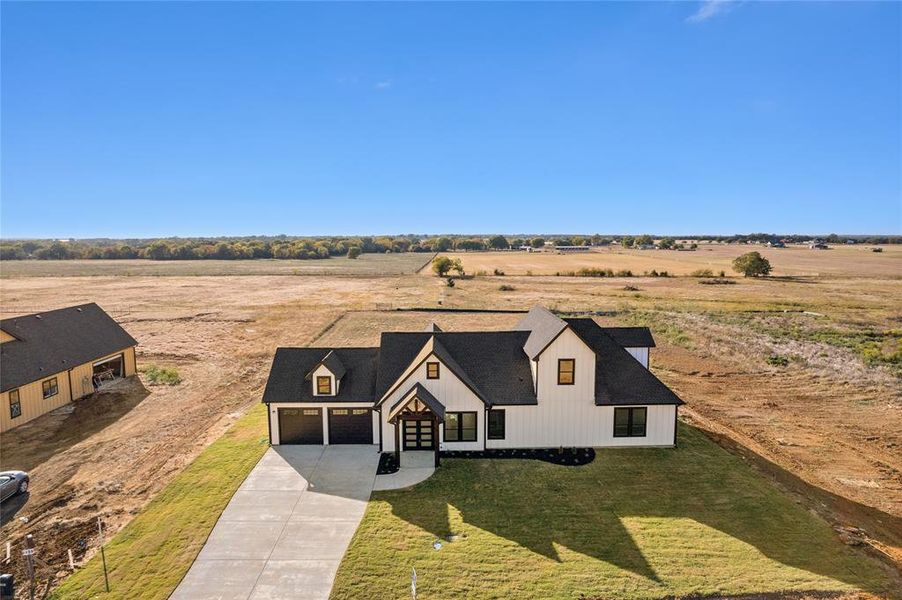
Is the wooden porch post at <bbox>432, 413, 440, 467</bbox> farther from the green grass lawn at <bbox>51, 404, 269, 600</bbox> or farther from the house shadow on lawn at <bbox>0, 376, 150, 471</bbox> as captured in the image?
the house shadow on lawn at <bbox>0, 376, 150, 471</bbox>

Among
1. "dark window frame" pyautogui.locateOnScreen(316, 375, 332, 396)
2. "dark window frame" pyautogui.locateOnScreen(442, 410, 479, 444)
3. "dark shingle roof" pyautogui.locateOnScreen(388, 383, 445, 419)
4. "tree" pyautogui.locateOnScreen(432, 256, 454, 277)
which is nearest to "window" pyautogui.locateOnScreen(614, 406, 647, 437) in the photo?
"dark window frame" pyautogui.locateOnScreen(442, 410, 479, 444)

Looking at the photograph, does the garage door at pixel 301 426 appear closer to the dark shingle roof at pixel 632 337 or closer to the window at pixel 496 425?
the window at pixel 496 425

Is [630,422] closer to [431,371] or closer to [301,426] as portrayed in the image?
[431,371]

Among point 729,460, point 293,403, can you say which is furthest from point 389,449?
point 729,460

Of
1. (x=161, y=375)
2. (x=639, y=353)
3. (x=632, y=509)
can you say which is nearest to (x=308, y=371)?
(x=632, y=509)

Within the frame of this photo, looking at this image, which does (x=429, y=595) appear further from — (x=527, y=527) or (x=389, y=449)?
(x=389, y=449)

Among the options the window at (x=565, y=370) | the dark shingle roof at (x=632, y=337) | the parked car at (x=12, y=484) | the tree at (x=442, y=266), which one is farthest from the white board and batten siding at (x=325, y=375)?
the tree at (x=442, y=266)
